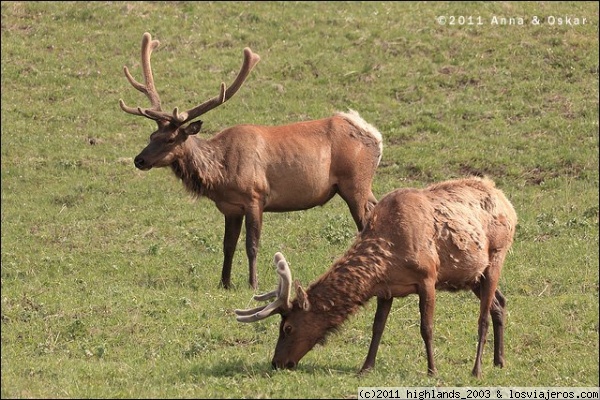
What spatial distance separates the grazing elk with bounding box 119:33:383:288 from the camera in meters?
16.0

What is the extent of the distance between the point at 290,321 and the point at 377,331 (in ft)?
3.22

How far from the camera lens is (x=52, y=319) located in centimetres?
1384

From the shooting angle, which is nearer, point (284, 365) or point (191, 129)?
point (284, 365)

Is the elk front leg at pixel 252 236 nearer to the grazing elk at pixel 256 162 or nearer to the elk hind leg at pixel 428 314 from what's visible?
the grazing elk at pixel 256 162

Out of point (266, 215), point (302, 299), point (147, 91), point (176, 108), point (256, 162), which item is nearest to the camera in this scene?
point (302, 299)

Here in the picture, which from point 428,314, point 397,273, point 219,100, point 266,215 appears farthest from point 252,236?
point 428,314

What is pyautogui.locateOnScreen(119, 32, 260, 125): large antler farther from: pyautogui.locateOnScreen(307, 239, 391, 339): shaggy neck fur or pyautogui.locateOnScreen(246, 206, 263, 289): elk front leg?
Result: pyautogui.locateOnScreen(307, 239, 391, 339): shaggy neck fur

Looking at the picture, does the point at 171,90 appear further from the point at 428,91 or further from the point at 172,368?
the point at 172,368

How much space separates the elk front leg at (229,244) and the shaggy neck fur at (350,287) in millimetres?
3972

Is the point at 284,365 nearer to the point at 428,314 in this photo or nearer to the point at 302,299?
the point at 302,299

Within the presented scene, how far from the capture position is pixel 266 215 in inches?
795

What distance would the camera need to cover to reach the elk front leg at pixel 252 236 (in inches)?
620

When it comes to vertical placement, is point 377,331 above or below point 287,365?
above

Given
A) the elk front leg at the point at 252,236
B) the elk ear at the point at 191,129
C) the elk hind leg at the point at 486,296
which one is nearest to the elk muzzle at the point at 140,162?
the elk ear at the point at 191,129
